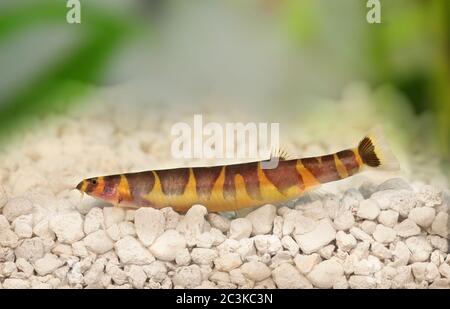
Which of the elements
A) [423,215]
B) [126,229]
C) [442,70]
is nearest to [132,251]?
[126,229]

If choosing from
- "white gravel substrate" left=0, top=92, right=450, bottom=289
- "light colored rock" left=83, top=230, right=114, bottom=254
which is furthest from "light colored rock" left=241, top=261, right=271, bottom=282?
"light colored rock" left=83, top=230, right=114, bottom=254

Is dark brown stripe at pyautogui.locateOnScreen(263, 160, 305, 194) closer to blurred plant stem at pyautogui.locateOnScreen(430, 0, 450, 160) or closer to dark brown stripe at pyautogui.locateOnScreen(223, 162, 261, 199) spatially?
dark brown stripe at pyautogui.locateOnScreen(223, 162, 261, 199)

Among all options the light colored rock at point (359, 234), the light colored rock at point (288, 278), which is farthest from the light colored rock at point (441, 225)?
the light colored rock at point (288, 278)

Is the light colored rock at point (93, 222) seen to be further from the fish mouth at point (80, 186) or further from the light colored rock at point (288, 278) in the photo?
the light colored rock at point (288, 278)

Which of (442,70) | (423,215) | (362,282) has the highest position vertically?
(442,70)

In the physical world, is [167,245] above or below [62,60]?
below

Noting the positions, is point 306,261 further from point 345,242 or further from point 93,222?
point 93,222
